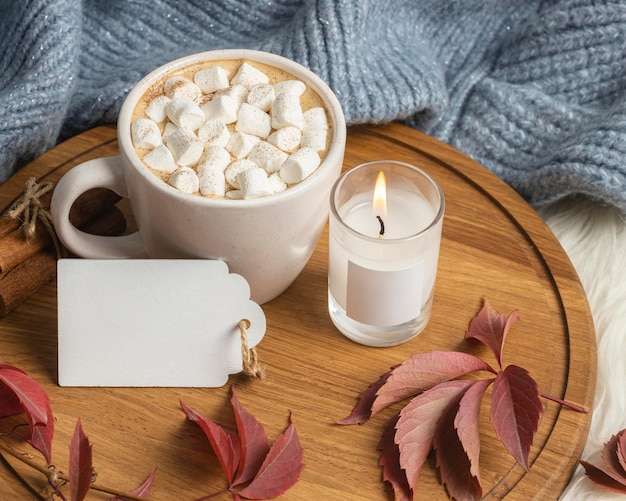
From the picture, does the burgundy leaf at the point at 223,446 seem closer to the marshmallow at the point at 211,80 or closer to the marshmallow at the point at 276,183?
the marshmallow at the point at 276,183

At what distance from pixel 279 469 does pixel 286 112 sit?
33 centimetres

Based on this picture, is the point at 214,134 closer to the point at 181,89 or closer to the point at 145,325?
the point at 181,89

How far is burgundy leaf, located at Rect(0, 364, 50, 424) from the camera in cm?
77

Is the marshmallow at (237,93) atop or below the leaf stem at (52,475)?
atop

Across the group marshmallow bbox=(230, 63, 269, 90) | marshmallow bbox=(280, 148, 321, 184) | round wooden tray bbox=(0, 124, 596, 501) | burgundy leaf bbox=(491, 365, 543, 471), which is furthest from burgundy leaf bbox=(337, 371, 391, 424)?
marshmallow bbox=(230, 63, 269, 90)

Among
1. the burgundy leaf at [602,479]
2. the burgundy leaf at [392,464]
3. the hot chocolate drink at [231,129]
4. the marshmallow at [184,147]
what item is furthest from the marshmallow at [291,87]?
the burgundy leaf at [602,479]

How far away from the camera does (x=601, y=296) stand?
1006mm

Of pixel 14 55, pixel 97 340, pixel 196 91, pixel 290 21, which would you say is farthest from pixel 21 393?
pixel 290 21

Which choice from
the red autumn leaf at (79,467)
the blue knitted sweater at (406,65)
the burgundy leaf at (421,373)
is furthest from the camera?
the blue knitted sweater at (406,65)

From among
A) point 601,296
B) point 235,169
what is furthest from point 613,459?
point 235,169

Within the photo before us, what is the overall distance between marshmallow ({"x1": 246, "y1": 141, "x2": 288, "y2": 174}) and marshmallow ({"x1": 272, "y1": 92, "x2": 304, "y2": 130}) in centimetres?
3

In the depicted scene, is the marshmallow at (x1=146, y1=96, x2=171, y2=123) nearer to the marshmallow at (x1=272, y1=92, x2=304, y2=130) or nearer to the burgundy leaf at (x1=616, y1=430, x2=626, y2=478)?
the marshmallow at (x1=272, y1=92, x2=304, y2=130)

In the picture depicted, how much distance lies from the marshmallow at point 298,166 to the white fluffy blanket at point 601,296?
14.9 inches

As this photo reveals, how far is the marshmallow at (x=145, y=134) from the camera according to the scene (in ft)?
2.67
